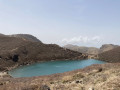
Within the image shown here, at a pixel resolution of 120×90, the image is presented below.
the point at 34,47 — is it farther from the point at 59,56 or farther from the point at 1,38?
the point at 1,38

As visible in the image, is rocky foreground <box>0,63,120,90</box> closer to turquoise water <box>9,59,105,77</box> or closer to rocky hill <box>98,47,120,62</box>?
turquoise water <box>9,59,105,77</box>

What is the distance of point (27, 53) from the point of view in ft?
432

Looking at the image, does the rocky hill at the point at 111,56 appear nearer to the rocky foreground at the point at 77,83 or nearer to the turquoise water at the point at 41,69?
the turquoise water at the point at 41,69

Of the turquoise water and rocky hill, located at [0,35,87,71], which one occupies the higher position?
rocky hill, located at [0,35,87,71]

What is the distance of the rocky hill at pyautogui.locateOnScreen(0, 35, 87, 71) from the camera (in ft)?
383

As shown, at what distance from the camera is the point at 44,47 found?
5709 inches

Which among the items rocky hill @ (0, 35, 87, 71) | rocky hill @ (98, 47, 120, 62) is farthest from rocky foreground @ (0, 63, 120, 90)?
rocky hill @ (98, 47, 120, 62)

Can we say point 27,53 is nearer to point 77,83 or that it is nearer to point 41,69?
point 41,69

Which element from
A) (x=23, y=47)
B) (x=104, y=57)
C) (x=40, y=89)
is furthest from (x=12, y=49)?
(x=40, y=89)

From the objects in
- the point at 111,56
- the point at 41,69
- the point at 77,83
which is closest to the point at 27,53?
the point at 41,69

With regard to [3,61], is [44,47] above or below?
above

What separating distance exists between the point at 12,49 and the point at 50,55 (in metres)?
27.9

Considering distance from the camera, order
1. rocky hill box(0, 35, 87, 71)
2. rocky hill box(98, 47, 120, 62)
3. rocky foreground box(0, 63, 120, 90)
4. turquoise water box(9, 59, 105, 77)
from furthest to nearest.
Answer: rocky hill box(98, 47, 120, 62), rocky hill box(0, 35, 87, 71), turquoise water box(9, 59, 105, 77), rocky foreground box(0, 63, 120, 90)

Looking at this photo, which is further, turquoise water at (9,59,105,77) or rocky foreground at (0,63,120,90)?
turquoise water at (9,59,105,77)
